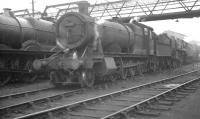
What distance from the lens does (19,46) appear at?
1355cm

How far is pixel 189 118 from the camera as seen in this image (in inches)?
246

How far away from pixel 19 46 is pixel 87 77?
15.2ft

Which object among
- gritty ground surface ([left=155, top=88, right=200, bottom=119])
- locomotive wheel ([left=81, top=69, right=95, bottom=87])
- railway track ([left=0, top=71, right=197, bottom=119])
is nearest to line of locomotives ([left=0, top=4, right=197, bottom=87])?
locomotive wheel ([left=81, top=69, right=95, bottom=87])

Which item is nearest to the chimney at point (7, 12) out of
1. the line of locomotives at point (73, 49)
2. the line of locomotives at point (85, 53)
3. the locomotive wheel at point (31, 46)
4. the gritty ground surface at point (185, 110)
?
the line of locomotives at point (73, 49)

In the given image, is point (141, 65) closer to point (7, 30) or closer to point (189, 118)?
point (7, 30)

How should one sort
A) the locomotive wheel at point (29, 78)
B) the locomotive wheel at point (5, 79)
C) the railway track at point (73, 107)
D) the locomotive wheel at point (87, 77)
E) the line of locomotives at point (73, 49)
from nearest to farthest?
the railway track at point (73, 107) → the locomotive wheel at point (87, 77) → the line of locomotives at point (73, 49) → the locomotive wheel at point (5, 79) → the locomotive wheel at point (29, 78)

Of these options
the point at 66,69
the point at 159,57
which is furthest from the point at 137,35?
the point at 66,69

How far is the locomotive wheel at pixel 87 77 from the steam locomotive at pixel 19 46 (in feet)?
9.10

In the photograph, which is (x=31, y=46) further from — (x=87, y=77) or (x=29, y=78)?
(x=87, y=77)

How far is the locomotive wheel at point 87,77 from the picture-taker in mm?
10406

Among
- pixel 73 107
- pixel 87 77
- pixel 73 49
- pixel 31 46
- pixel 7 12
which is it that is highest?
pixel 7 12

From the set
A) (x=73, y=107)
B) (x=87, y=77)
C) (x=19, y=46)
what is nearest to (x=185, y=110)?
(x=73, y=107)

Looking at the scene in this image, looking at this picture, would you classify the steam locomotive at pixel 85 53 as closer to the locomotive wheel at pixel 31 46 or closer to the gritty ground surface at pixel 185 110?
the locomotive wheel at pixel 31 46

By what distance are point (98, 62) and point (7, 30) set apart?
4509mm
